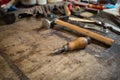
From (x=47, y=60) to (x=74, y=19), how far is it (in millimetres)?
511

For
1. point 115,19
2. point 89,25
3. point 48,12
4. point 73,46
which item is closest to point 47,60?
point 73,46

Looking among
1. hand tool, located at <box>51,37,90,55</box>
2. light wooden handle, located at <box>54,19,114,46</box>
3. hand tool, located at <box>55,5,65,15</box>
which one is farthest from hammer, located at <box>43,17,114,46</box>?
hand tool, located at <box>55,5,65,15</box>

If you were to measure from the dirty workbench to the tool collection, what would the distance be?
0.04 metres

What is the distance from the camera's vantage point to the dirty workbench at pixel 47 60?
25.3 inches

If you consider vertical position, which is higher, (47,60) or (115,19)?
(115,19)

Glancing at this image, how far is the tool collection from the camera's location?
0.81m

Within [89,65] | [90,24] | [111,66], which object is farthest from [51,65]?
[90,24]

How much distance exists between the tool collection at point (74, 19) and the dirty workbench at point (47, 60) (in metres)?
0.04

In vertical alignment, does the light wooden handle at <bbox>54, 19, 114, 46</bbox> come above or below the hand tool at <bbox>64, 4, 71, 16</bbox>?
below

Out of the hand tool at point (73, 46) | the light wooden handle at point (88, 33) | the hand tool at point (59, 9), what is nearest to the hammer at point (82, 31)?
the light wooden handle at point (88, 33)

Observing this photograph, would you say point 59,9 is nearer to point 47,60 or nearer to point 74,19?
point 74,19

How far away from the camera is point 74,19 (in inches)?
44.8

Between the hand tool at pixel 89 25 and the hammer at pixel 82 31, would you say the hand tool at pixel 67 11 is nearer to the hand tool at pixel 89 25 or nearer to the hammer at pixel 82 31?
the hand tool at pixel 89 25

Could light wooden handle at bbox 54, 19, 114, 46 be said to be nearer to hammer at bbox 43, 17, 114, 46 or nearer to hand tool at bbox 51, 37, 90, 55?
hammer at bbox 43, 17, 114, 46
